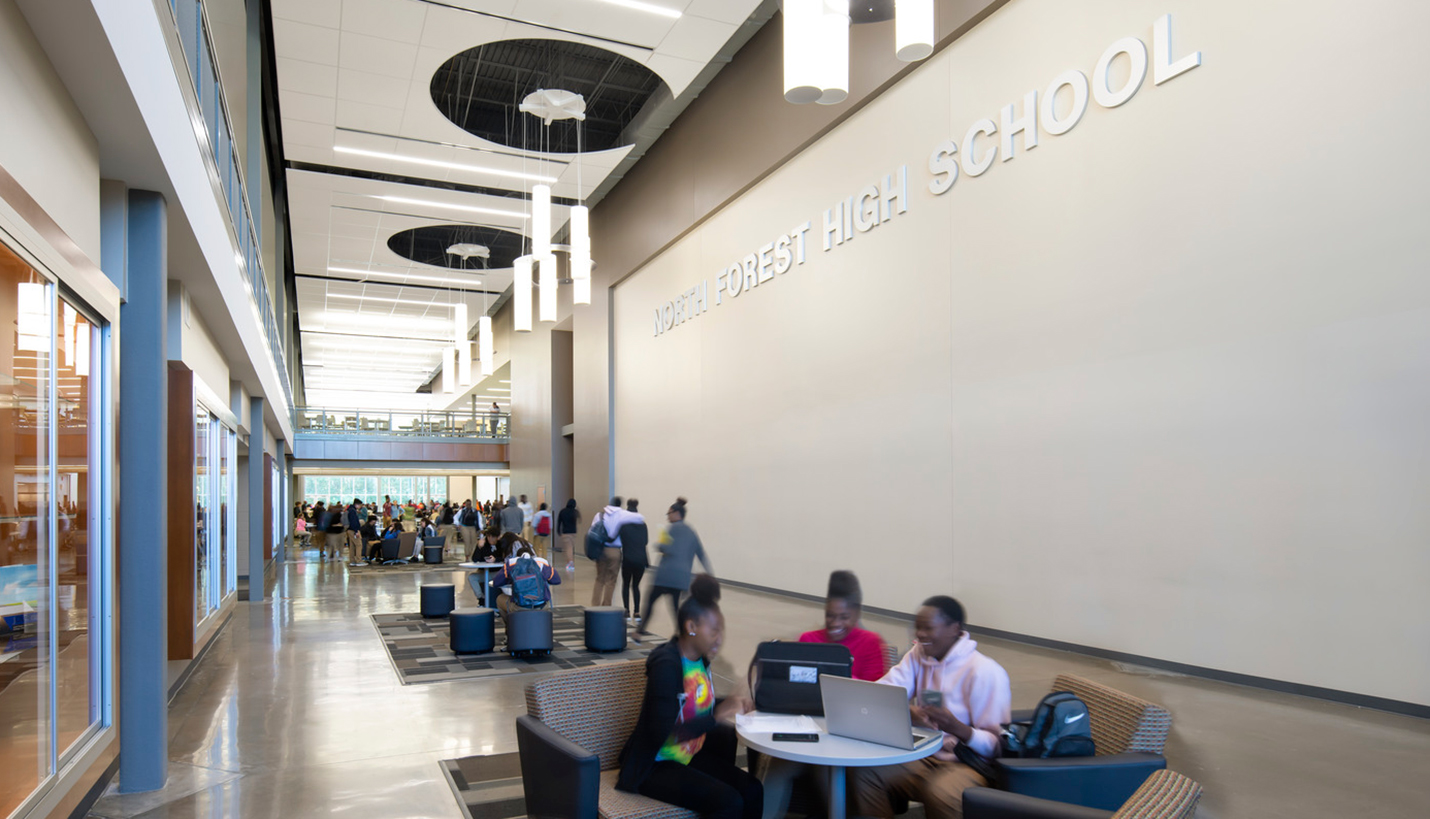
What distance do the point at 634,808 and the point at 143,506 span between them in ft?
11.0

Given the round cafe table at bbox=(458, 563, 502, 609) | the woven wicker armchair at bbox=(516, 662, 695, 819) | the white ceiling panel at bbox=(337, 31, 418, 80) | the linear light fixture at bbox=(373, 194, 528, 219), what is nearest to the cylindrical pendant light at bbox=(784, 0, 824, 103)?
the woven wicker armchair at bbox=(516, 662, 695, 819)

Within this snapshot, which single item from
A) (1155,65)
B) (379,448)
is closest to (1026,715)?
(1155,65)

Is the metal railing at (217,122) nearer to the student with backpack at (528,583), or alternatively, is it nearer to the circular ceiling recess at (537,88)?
the circular ceiling recess at (537,88)

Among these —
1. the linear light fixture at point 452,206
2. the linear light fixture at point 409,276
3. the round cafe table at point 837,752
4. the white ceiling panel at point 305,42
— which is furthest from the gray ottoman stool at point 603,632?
the linear light fixture at point 409,276

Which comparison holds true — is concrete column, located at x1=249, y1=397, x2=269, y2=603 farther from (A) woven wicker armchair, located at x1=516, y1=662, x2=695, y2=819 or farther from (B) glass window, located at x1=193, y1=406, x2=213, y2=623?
(A) woven wicker armchair, located at x1=516, y1=662, x2=695, y2=819

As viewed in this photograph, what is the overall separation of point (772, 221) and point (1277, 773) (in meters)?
9.80

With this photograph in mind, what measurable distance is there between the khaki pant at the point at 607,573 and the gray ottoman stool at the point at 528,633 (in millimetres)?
1905

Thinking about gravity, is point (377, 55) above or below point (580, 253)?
above

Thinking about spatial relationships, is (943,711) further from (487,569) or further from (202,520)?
(202,520)

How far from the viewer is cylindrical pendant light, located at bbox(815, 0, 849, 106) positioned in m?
5.95

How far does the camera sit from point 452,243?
22172 mm

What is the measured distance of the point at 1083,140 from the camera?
25.4ft

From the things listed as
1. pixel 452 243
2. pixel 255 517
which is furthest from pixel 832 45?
pixel 452 243

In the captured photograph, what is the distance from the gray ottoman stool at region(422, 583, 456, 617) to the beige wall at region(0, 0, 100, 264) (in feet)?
23.6
